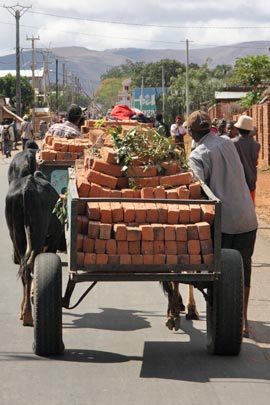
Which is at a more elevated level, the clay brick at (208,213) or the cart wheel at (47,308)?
the clay brick at (208,213)

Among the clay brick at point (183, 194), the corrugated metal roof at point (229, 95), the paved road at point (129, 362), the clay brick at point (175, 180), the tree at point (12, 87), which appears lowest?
the paved road at point (129, 362)

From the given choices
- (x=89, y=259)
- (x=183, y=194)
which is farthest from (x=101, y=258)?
(x=183, y=194)

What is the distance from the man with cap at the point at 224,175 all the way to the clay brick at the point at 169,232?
1114 mm

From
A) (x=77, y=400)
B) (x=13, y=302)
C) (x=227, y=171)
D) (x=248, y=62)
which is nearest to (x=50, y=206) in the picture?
(x=13, y=302)

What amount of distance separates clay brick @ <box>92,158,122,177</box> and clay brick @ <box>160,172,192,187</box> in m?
0.36

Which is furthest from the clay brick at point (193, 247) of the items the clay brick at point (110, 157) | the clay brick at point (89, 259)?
the clay brick at point (110, 157)

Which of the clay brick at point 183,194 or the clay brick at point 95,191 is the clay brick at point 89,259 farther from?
the clay brick at point 183,194

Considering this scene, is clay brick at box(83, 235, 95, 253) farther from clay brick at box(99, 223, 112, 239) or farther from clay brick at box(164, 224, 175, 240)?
clay brick at box(164, 224, 175, 240)

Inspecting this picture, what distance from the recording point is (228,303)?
26.8ft

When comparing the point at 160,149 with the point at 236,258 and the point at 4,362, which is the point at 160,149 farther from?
the point at 4,362

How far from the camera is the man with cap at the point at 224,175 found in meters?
8.97

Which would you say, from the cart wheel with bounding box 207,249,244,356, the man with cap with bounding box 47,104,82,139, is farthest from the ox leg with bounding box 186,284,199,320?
the man with cap with bounding box 47,104,82,139

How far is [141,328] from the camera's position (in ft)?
31.7

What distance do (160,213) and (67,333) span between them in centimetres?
Answer: 202
